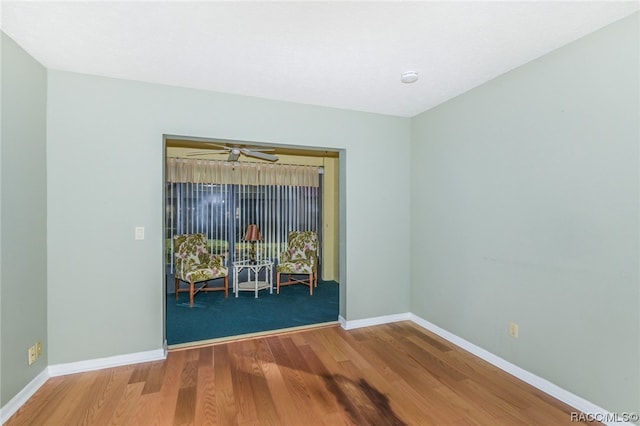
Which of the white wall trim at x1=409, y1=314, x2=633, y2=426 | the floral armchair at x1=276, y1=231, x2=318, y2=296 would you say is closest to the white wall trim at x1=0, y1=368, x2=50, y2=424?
the floral armchair at x1=276, y1=231, x2=318, y2=296

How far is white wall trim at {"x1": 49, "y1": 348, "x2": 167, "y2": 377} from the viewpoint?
2393 millimetres

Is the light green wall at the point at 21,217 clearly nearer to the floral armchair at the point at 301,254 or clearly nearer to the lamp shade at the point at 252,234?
the lamp shade at the point at 252,234

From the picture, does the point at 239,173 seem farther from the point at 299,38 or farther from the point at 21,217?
the point at 299,38

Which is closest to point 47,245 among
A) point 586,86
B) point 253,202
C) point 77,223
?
point 77,223

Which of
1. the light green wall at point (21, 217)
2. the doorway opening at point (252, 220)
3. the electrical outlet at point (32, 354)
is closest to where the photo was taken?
the light green wall at point (21, 217)

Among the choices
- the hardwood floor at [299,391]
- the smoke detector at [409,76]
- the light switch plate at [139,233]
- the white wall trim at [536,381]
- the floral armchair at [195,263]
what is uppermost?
the smoke detector at [409,76]

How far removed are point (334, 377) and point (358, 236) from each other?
1.53 meters

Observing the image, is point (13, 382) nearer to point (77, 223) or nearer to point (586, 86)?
point (77, 223)

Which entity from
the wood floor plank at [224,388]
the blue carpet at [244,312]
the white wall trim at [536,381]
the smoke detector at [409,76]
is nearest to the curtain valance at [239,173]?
the blue carpet at [244,312]

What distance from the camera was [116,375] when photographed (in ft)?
7.88

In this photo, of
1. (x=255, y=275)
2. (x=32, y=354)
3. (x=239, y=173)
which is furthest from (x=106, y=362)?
(x=239, y=173)

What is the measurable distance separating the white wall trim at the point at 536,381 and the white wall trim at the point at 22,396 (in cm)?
364

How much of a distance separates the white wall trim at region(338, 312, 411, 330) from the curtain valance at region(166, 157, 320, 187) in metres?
2.95

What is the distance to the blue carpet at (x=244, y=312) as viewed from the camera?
10.8ft
